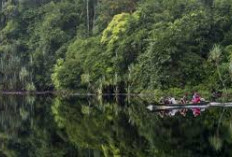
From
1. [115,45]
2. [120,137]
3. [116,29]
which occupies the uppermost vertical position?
[116,29]

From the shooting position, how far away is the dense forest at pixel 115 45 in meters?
62.5

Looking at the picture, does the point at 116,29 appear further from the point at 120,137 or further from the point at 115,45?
the point at 120,137

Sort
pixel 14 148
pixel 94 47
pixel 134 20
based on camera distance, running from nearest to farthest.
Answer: pixel 14 148 < pixel 134 20 < pixel 94 47

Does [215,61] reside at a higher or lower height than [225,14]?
lower

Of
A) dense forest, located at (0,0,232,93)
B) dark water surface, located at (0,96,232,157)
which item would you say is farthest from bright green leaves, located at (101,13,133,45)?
dark water surface, located at (0,96,232,157)

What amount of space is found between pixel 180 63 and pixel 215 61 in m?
4.52

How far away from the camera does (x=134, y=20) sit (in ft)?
241

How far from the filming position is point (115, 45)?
244ft

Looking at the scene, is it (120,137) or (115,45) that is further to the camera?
(115,45)

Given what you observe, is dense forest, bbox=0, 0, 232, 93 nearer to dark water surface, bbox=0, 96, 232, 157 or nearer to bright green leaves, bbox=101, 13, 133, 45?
bright green leaves, bbox=101, 13, 133, 45

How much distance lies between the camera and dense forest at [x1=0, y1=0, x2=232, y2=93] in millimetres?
62469

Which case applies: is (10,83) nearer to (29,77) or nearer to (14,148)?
(29,77)

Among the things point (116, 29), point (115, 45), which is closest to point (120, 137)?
point (115, 45)

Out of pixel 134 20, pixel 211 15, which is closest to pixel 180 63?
pixel 211 15
